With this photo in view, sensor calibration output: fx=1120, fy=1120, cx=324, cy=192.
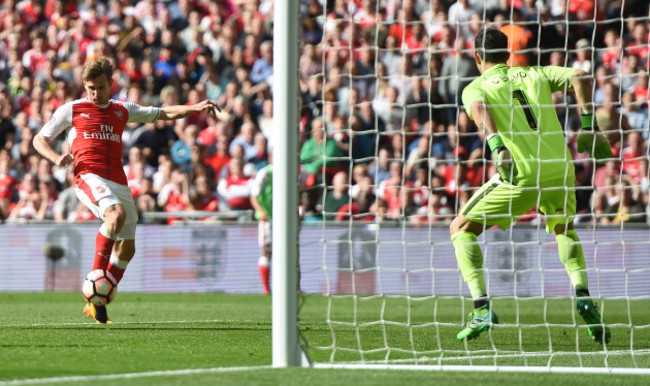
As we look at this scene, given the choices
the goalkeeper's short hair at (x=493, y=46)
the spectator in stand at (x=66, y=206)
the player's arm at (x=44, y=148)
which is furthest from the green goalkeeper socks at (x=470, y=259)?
the spectator in stand at (x=66, y=206)

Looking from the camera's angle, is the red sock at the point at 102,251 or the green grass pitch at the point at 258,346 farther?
the red sock at the point at 102,251

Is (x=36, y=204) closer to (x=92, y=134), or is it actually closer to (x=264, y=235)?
(x=264, y=235)

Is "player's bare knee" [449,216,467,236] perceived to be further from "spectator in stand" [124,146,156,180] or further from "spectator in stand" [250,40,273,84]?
"spectator in stand" [250,40,273,84]

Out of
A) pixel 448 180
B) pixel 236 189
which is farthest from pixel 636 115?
pixel 236 189

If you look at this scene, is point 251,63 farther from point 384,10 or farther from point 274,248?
point 274,248

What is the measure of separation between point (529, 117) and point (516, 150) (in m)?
0.24

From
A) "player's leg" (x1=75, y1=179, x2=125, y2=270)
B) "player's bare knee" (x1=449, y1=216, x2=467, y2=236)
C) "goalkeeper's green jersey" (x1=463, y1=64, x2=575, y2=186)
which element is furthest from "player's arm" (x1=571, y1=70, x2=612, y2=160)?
"player's leg" (x1=75, y1=179, x2=125, y2=270)

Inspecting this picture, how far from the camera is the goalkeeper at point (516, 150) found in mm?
7461

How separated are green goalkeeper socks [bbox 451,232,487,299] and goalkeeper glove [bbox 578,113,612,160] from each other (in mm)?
971

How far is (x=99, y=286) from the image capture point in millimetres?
8195

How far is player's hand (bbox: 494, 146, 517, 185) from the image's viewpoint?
7379 mm

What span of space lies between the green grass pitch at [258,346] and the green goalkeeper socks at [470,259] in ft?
0.62

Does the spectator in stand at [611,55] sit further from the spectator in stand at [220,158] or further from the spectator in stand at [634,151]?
the spectator in stand at [220,158]

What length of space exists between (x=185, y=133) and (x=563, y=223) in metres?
9.91
